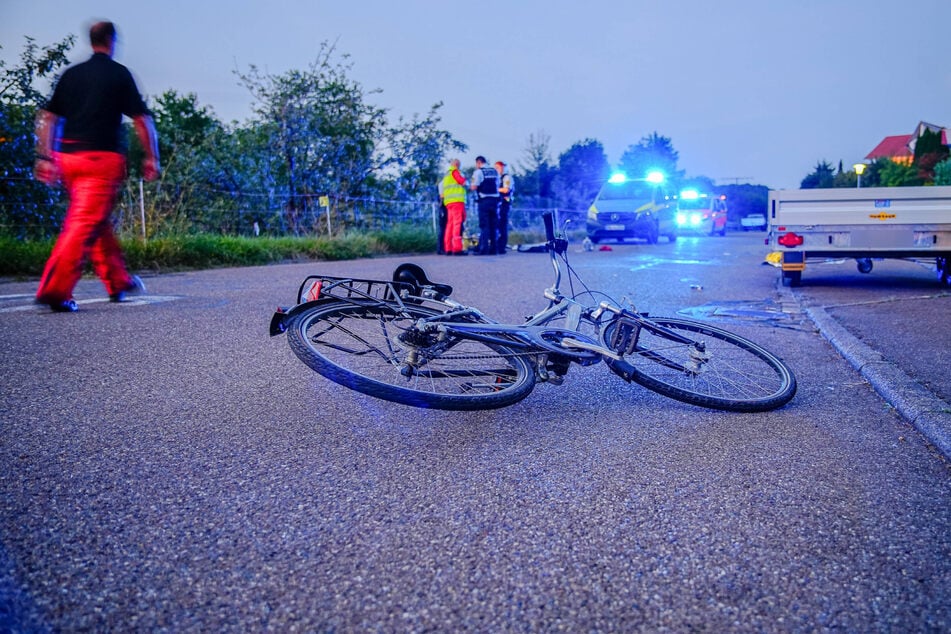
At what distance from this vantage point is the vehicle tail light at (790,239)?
989 cm

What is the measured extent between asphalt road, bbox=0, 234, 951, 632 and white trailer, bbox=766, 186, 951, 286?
17.7ft

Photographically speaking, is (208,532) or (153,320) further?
(153,320)

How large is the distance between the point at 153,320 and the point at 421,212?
16.0 metres

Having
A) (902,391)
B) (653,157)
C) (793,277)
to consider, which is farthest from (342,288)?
(653,157)

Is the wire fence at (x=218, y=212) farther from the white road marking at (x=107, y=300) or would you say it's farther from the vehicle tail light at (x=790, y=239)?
the white road marking at (x=107, y=300)

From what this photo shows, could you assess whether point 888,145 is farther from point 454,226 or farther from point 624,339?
point 624,339

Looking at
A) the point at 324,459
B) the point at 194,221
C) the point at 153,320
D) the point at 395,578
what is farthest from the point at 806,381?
the point at 194,221

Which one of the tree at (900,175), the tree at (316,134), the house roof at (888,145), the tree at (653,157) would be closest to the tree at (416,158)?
the tree at (316,134)

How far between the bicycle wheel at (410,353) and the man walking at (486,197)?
1301 cm

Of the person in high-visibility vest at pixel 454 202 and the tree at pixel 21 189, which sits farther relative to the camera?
the person in high-visibility vest at pixel 454 202

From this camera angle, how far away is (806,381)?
4586mm

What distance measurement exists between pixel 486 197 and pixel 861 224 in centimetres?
826

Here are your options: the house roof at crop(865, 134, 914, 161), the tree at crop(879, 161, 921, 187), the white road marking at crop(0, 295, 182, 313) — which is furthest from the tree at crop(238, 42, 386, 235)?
the house roof at crop(865, 134, 914, 161)

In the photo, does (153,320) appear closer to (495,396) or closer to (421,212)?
(495,396)
